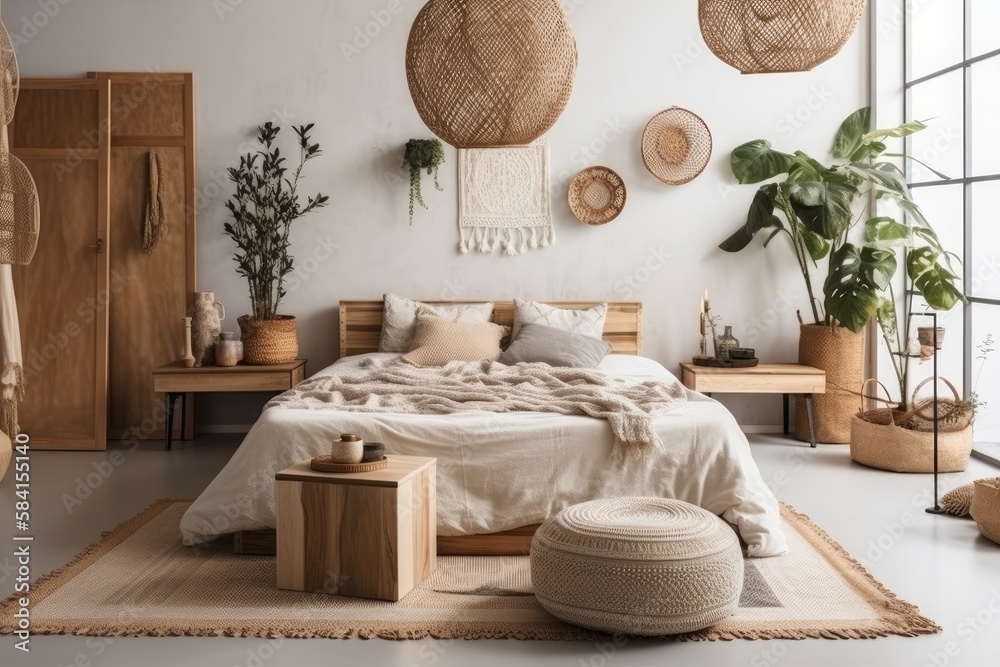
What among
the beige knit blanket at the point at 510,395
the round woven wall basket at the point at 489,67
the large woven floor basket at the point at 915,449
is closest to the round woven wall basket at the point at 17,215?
the beige knit blanket at the point at 510,395

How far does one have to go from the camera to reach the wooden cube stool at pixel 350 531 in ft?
10.3

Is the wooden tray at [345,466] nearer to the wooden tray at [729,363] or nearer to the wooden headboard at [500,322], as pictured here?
the wooden headboard at [500,322]

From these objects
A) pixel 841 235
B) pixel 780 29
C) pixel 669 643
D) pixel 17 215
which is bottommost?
pixel 669 643

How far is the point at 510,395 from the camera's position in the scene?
13.5ft

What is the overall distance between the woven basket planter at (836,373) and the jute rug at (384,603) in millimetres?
2105

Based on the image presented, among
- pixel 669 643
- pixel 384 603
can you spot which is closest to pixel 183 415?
pixel 384 603

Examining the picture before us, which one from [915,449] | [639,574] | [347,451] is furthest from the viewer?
[915,449]

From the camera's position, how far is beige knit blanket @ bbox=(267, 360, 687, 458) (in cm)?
370

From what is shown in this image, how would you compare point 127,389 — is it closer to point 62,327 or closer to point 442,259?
point 62,327

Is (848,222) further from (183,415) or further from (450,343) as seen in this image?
(183,415)

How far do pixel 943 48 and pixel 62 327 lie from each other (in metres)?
5.48

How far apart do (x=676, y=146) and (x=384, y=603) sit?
150 inches

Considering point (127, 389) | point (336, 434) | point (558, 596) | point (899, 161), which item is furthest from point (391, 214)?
point (558, 596)

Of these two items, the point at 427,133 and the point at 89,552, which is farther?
the point at 427,133
